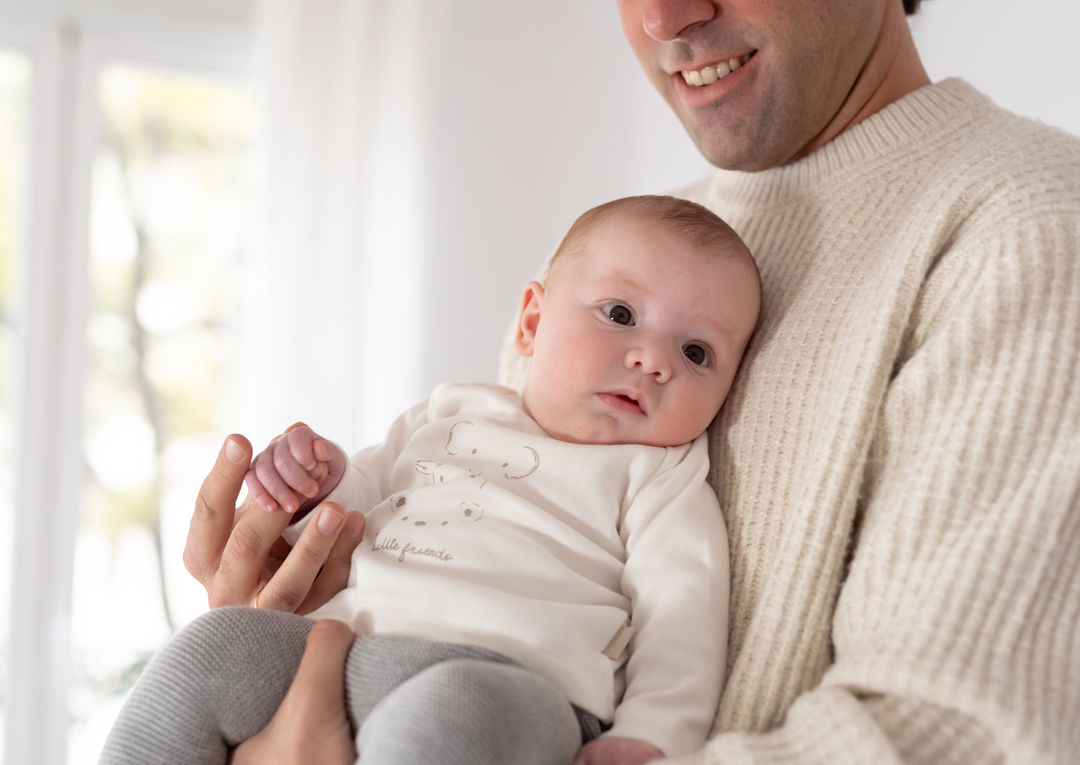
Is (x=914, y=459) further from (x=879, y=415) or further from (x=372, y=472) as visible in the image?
(x=372, y=472)

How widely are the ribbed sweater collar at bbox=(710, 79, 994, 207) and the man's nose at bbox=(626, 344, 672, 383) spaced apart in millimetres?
339

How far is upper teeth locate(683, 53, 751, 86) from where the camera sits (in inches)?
44.2

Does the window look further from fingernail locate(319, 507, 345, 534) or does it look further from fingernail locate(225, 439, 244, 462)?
fingernail locate(319, 507, 345, 534)

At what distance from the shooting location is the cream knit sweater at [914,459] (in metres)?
0.67

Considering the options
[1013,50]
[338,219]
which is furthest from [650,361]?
[338,219]

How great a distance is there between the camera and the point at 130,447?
2861mm

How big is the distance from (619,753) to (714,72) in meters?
0.85

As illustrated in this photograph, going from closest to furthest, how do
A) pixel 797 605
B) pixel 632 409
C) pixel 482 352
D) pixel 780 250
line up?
pixel 797 605
pixel 632 409
pixel 780 250
pixel 482 352

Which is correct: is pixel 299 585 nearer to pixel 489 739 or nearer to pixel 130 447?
pixel 489 739

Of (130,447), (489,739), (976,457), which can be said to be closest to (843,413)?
(976,457)

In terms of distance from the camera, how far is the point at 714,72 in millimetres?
1139

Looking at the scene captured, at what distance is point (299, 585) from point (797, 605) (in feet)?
1.91

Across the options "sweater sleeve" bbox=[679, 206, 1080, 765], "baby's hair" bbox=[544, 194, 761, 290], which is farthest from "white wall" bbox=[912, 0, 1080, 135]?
"sweater sleeve" bbox=[679, 206, 1080, 765]

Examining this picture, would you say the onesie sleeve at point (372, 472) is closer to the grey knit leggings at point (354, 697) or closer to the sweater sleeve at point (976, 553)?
the grey knit leggings at point (354, 697)
